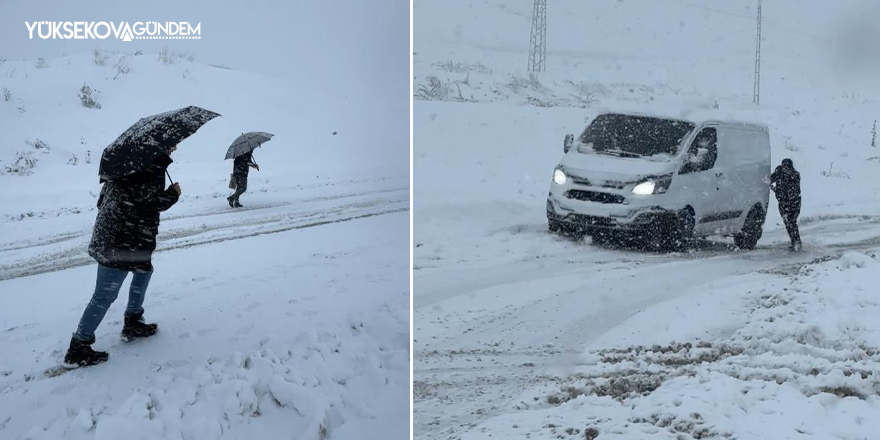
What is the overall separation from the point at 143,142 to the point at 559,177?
1805mm

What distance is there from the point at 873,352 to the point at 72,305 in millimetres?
3409

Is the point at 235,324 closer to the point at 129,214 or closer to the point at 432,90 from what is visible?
the point at 129,214

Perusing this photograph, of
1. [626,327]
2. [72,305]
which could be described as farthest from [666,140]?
[72,305]

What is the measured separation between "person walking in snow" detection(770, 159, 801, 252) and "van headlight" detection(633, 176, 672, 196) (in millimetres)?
562

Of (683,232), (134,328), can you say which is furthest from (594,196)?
(134,328)

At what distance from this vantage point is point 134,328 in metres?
3.14

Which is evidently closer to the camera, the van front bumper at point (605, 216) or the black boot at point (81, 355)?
the black boot at point (81, 355)

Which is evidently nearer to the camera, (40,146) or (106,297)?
(106,297)

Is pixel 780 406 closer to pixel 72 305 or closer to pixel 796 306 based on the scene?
pixel 796 306

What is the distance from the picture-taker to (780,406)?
312 cm

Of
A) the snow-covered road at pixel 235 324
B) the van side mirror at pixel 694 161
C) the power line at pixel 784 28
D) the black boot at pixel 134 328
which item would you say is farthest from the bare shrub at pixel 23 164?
the power line at pixel 784 28

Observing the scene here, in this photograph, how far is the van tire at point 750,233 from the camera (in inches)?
139

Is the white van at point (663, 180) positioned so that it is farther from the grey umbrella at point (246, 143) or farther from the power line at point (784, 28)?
the grey umbrella at point (246, 143)

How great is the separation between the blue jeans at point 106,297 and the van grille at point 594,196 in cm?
188
